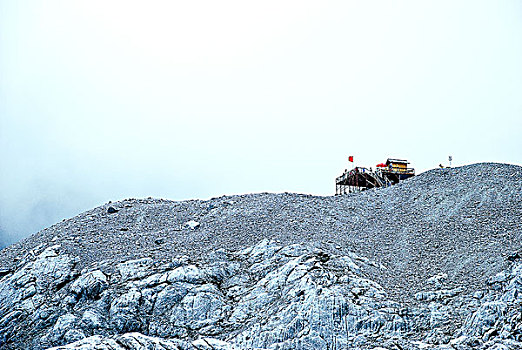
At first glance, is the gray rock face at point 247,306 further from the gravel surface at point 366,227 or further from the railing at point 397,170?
the railing at point 397,170

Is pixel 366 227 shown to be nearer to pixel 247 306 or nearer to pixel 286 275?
pixel 286 275

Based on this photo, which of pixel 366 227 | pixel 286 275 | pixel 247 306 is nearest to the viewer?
pixel 247 306

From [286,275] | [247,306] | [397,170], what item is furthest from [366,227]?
[397,170]

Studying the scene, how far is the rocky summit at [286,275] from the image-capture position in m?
18.2

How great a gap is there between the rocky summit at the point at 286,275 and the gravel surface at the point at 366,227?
0.13 meters

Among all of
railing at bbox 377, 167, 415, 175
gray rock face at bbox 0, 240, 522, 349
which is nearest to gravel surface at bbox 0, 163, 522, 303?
gray rock face at bbox 0, 240, 522, 349

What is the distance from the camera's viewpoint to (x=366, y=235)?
28.1 m

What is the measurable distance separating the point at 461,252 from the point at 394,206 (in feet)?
30.9

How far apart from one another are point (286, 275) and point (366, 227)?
9570mm

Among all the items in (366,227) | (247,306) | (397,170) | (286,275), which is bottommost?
(247,306)

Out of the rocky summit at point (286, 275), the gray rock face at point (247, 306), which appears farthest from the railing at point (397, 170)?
the gray rock face at point (247, 306)

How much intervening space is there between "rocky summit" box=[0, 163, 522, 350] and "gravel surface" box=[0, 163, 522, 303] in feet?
0.42

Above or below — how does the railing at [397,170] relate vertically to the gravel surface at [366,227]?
above

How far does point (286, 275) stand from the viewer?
2227 cm
